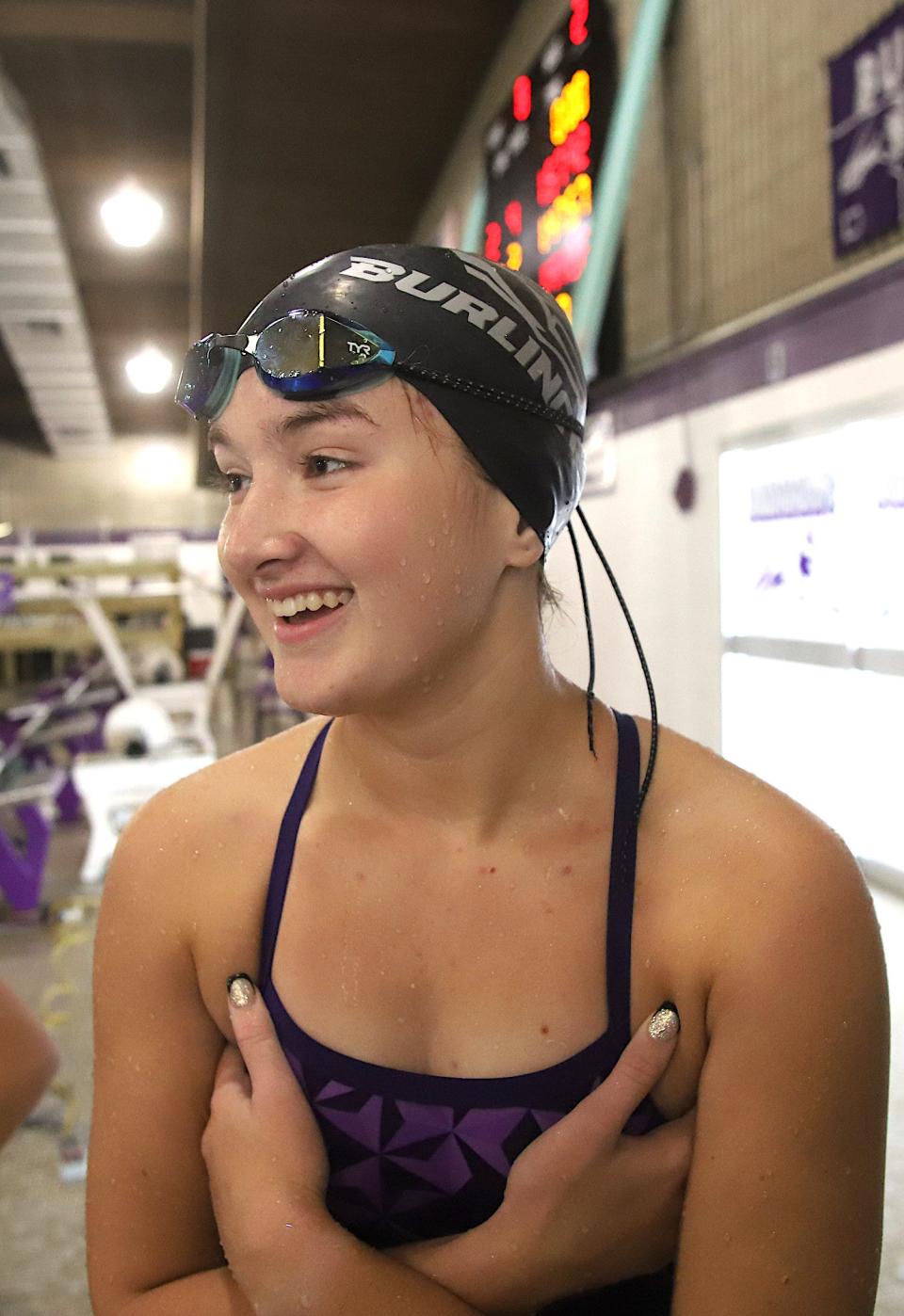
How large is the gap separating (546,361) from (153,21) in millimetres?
4420

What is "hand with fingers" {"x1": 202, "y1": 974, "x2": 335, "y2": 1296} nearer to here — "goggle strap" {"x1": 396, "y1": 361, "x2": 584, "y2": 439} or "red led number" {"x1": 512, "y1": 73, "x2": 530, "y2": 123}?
"goggle strap" {"x1": 396, "y1": 361, "x2": 584, "y2": 439}

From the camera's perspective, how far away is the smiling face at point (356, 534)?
29.0 inches

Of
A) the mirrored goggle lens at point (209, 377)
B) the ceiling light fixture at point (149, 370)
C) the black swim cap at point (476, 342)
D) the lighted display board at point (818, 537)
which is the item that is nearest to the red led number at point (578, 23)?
the lighted display board at point (818, 537)

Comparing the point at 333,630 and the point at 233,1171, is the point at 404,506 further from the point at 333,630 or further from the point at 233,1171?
the point at 233,1171

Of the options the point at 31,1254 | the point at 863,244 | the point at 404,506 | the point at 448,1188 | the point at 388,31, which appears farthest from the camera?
the point at 388,31

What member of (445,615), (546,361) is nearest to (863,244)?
(546,361)

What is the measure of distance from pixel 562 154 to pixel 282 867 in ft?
6.18

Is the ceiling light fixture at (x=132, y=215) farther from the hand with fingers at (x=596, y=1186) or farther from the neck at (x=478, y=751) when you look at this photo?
the hand with fingers at (x=596, y=1186)

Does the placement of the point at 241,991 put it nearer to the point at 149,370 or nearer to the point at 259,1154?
the point at 259,1154

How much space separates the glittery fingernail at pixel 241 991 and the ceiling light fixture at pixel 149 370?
1021 centimetres

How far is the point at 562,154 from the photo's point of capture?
2.22 meters

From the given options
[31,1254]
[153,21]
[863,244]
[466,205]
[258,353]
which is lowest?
[31,1254]

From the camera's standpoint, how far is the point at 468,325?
788mm

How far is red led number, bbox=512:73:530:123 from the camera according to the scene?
8.36ft
